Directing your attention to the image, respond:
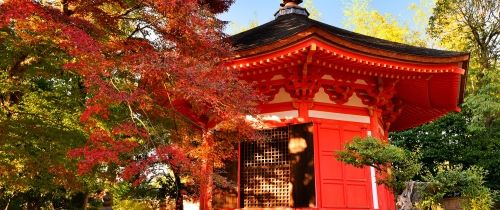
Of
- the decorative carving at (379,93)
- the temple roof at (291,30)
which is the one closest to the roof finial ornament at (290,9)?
the temple roof at (291,30)

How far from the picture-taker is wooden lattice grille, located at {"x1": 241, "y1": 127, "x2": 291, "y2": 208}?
25.2 feet

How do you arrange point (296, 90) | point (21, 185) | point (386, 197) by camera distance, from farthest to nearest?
point (21, 185), point (386, 197), point (296, 90)

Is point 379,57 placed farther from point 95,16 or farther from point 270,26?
point 95,16

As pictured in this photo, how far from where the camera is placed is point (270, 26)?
9688 mm

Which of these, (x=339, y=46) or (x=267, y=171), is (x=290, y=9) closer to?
(x=339, y=46)

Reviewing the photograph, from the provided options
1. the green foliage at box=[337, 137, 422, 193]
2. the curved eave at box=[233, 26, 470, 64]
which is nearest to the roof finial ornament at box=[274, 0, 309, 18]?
the curved eave at box=[233, 26, 470, 64]

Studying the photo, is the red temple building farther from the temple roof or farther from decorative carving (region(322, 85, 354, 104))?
the temple roof

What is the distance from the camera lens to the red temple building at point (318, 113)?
7137mm

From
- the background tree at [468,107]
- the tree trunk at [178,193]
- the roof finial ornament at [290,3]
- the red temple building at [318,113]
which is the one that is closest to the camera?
the red temple building at [318,113]

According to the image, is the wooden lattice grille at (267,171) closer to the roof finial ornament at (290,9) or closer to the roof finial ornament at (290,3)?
the roof finial ornament at (290,9)

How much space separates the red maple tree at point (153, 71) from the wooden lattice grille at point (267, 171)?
1.83 feet

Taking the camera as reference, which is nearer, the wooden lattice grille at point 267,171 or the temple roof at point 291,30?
the wooden lattice grille at point 267,171

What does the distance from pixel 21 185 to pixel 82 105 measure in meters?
2.20

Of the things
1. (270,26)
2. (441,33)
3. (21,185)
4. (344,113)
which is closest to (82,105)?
(21,185)
